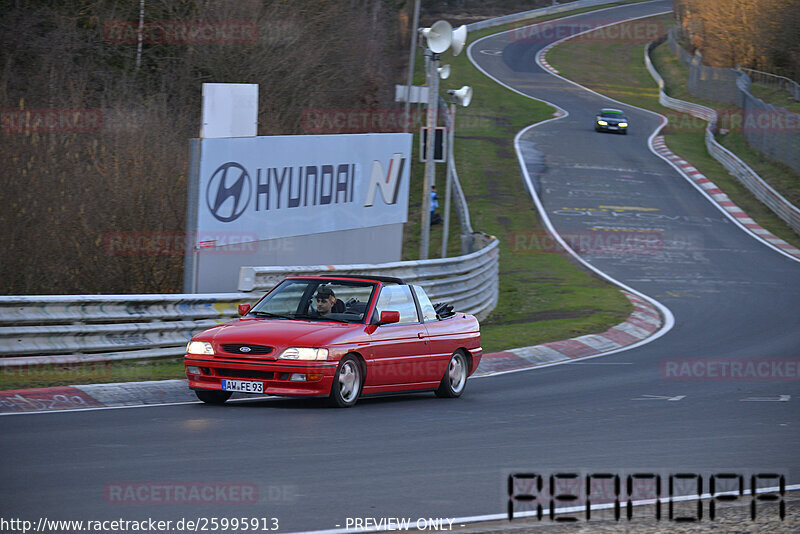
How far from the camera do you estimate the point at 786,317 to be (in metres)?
23.0

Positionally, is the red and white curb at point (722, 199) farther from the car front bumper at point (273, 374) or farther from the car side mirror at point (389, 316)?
the car front bumper at point (273, 374)

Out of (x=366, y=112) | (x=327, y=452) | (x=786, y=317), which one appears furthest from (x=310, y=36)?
(x=327, y=452)

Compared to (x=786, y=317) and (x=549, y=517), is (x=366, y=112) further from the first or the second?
(x=549, y=517)

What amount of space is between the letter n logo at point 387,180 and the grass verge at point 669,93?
1811 cm

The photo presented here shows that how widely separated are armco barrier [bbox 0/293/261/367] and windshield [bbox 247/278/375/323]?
2131 mm

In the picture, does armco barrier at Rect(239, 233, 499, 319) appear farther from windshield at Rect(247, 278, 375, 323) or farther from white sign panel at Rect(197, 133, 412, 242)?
windshield at Rect(247, 278, 375, 323)

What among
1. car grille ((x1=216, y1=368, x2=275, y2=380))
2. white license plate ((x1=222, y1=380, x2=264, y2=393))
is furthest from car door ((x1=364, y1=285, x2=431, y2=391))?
white license plate ((x1=222, y1=380, x2=264, y2=393))

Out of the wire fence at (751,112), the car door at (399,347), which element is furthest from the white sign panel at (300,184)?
the wire fence at (751,112)

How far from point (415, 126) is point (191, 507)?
1686 inches

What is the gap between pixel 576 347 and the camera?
18.3m

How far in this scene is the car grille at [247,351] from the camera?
10516mm

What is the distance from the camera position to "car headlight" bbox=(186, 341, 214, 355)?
34.9ft

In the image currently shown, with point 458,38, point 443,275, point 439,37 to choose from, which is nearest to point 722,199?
point 458,38

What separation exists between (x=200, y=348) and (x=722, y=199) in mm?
34243
